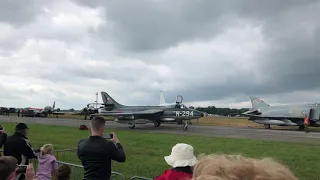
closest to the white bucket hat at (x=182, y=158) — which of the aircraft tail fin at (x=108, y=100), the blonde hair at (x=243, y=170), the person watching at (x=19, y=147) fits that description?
the blonde hair at (x=243, y=170)

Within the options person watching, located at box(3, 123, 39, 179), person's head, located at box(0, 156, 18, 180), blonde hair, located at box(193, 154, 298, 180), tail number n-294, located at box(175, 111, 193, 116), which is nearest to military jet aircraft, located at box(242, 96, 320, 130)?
tail number n-294, located at box(175, 111, 193, 116)

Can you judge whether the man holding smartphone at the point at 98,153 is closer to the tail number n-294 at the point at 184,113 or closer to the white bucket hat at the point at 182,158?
the white bucket hat at the point at 182,158

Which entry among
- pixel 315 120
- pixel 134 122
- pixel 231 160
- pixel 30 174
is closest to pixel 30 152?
pixel 30 174

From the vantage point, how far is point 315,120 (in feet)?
113

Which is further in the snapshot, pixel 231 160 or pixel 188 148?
pixel 188 148

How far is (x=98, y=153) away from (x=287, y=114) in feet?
119

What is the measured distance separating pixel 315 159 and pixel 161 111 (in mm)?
23726

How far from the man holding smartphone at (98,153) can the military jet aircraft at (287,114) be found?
1349 inches

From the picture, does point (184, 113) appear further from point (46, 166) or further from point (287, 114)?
point (46, 166)

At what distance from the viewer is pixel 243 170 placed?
114 cm

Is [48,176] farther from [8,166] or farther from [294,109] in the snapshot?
[294,109]

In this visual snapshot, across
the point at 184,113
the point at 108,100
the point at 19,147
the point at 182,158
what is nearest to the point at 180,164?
the point at 182,158

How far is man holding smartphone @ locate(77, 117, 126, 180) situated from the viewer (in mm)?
4762

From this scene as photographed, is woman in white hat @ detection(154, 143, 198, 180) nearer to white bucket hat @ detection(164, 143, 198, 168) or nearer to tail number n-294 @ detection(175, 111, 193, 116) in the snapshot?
white bucket hat @ detection(164, 143, 198, 168)
